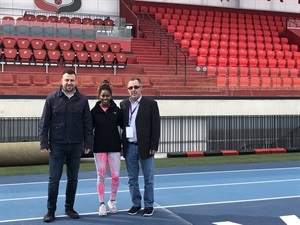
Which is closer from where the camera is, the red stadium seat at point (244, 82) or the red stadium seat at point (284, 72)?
the red stadium seat at point (244, 82)

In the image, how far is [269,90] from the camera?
15.5 meters

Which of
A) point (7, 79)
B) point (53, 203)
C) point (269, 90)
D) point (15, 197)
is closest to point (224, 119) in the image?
point (269, 90)

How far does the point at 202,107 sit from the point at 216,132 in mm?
1347

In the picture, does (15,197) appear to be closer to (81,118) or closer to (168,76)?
(81,118)

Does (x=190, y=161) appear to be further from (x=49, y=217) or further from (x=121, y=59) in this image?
(x=49, y=217)

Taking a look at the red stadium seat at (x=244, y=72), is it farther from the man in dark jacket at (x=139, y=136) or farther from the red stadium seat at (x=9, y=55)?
the man in dark jacket at (x=139, y=136)

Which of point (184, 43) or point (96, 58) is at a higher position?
point (184, 43)

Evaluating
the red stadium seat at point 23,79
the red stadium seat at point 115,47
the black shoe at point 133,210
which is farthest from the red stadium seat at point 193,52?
the black shoe at point 133,210

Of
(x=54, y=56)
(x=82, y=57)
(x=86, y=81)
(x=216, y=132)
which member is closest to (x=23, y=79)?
(x=86, y=81)

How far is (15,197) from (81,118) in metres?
2.62

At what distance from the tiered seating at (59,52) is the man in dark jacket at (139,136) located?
10.4 metres

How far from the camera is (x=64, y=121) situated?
5.60 m

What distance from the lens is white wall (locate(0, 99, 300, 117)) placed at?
1226 cm

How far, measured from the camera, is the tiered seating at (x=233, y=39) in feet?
66.5
